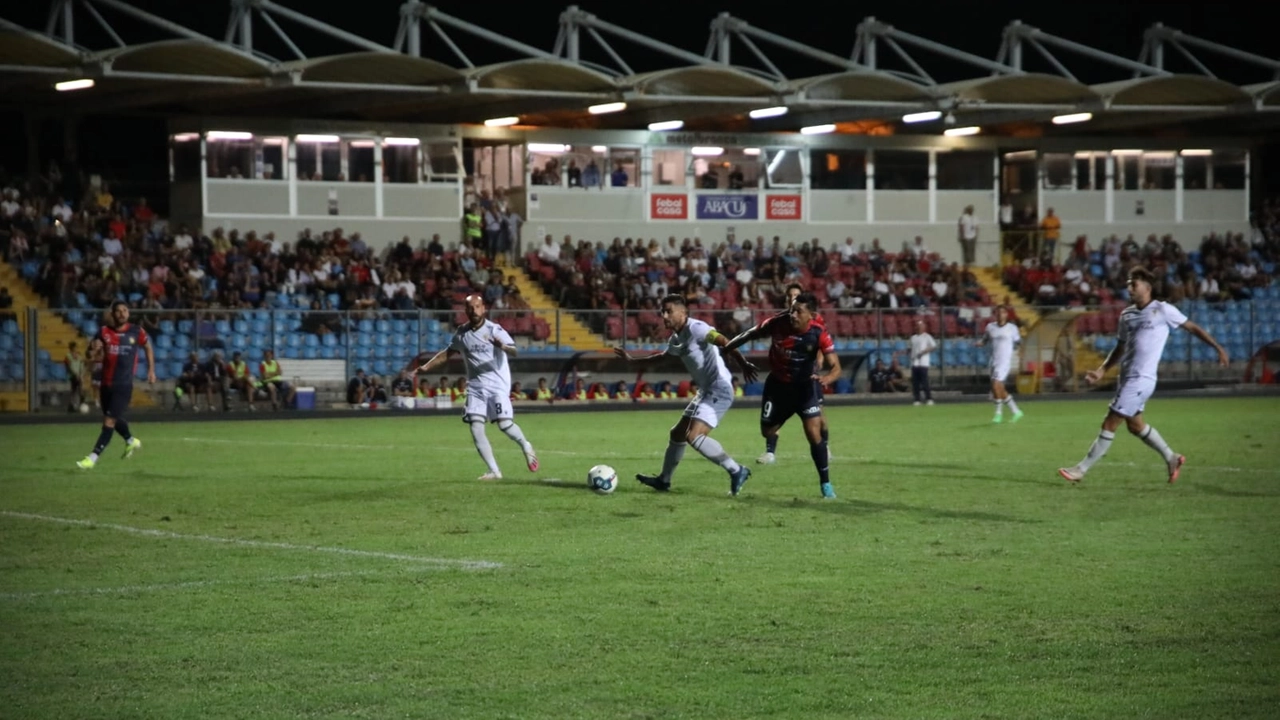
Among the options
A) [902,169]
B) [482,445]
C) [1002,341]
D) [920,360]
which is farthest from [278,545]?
[902,169]

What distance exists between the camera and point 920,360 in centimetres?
3288

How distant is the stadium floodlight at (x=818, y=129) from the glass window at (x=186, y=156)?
57.7 feet

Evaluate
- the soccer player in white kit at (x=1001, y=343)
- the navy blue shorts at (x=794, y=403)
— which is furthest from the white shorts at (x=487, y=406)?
the soccer player in white kit at (x=1001, y=343)

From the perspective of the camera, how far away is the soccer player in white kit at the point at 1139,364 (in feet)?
50.5

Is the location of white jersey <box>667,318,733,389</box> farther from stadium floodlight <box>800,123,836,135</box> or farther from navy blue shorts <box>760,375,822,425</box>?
stadium floodlight <box>800,123,836,135</box>

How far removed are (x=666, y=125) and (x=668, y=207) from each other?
102 inches

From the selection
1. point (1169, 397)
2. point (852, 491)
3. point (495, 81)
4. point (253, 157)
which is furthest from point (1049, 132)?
point (852, 491)

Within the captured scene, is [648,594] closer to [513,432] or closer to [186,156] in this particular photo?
[513,432]

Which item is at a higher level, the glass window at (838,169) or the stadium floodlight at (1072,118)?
the stadium floodlight at (1072,118)

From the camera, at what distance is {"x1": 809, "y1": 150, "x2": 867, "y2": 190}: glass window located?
159ft

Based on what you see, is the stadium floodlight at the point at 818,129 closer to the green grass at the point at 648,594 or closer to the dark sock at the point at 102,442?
the green grass at the point at 648,594

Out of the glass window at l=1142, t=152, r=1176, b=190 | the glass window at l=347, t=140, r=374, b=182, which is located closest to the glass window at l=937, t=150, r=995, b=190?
the glass window at l=1142, t=152, r=1176, b=190

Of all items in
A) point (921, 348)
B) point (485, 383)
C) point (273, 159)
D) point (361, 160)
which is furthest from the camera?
point (361, 160)

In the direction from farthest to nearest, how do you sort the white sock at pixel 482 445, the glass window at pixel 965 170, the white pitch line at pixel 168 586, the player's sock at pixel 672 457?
the glass window at pixel 965 170, the white sock at pixel 482 445, the player's sock at pixel 672 457, the white pitch line at pixel 168 586
